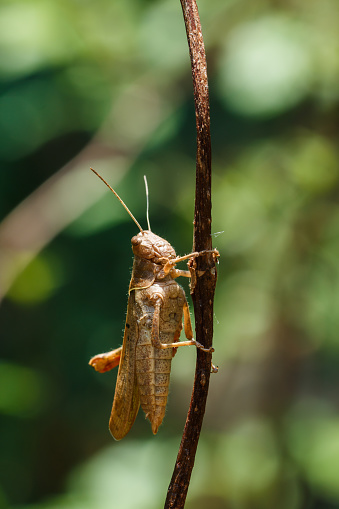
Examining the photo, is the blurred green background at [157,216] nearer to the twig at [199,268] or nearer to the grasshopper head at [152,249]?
the grasshopper head at [152,249]

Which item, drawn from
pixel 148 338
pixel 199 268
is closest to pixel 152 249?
pixel 148 338

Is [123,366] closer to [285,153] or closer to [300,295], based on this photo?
[300,295]

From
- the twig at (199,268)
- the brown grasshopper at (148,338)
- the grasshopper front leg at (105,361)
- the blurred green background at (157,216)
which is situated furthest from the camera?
the blurred green background at (157,216)

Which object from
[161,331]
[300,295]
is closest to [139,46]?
[300,295]

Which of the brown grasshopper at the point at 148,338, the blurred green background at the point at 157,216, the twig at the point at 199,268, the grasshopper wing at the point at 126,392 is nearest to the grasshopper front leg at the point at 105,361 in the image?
the brown grasshopper at the point at 148,338

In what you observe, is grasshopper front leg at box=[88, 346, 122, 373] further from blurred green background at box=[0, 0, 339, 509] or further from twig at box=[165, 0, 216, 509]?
→ blurred green background at box=[0, 0, 339, 509]

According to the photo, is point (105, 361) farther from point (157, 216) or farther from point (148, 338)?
point (157, 216)
